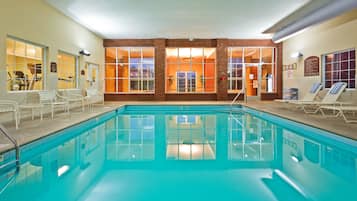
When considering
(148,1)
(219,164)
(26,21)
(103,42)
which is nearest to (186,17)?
(148,1)

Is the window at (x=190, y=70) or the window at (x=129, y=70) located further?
the window at (x=190, y=70)

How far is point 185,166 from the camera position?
3996 millimetres

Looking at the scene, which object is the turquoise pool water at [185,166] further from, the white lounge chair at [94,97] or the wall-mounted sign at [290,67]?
the wall-mounted sign at [290,67]

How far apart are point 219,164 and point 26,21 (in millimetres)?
5960

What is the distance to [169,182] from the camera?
3.32 metres

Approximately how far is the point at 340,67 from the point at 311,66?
1.54 metres

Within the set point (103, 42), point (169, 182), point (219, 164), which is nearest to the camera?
point (169, 182)

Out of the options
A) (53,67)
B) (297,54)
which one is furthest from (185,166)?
(297,54)

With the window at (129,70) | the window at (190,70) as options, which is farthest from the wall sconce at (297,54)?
the window at (129,70)

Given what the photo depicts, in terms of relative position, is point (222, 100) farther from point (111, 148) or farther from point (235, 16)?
point (111, 148)

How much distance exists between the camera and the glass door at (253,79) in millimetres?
14770

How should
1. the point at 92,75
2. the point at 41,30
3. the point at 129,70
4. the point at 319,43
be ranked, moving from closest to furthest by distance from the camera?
the point at 41,30, the point at 319,43, the point at 92,75, the point at 129,70

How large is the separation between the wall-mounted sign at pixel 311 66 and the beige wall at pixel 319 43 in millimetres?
147

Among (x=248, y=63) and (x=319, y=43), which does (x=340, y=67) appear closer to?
(x=319, y=43)
